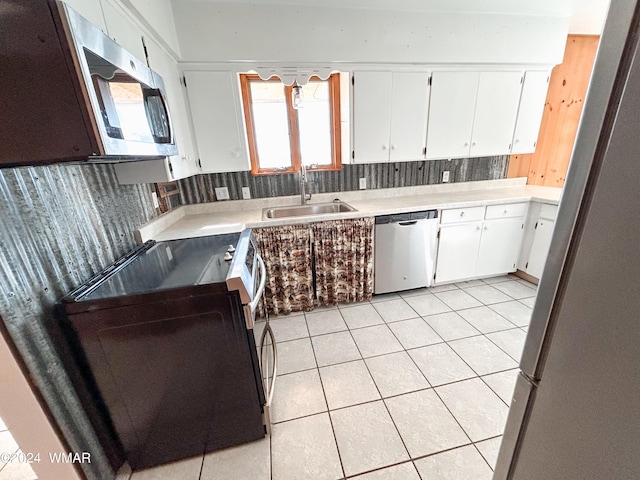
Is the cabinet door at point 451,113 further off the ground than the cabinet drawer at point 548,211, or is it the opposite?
the cabinet door at point 451,113

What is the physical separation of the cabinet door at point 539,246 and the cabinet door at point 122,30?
3385mm

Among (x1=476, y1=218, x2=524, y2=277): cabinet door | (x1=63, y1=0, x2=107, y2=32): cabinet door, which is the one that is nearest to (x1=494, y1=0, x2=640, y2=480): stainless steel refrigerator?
(x1=63, y1=0, x2=107, y2=32): cabinet door

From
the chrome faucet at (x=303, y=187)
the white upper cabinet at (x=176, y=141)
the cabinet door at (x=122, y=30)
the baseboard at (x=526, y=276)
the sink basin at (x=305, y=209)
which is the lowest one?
the baseboard at (x=526, y=276)

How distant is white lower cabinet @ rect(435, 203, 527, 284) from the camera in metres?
2.57

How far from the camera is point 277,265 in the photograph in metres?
2.26

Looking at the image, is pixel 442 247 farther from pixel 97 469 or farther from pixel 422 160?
pixel 97 469

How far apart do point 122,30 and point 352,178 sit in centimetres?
201

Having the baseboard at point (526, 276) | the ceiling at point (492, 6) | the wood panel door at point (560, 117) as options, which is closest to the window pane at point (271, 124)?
the ceiling at point (492, 6)

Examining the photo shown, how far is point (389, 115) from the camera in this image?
2.45 meters

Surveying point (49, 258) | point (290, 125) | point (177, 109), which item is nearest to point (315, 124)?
point (290, 125)

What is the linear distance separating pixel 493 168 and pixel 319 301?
8.22 ft

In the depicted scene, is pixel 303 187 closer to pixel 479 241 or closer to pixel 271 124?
pixel 271 124

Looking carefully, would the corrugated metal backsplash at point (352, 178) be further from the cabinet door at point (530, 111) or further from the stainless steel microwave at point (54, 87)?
the stainless steel microwave at point (54, 87)

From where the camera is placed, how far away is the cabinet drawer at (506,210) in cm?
260
